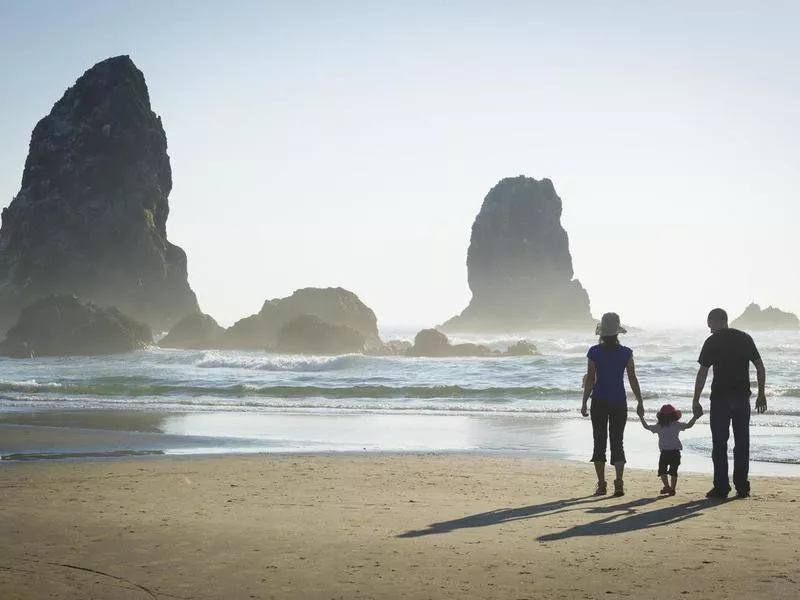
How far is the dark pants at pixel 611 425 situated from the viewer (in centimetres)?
919

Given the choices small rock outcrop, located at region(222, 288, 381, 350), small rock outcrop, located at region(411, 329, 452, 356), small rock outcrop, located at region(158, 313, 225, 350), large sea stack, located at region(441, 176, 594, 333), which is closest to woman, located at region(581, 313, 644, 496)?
small rock outcrop, located at region(411, 329, 452, 356)

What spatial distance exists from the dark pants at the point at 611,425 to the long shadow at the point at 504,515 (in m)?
0.47

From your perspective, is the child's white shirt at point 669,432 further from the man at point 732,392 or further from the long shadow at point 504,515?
the long shadow at point 504,515

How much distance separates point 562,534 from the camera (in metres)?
6.81

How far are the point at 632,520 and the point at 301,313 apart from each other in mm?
61854

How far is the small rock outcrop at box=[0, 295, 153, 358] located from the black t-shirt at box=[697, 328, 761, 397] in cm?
5620

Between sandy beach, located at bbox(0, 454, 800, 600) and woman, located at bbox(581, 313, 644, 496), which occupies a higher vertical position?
woman, located at bbox(581, 313, 644, 496)

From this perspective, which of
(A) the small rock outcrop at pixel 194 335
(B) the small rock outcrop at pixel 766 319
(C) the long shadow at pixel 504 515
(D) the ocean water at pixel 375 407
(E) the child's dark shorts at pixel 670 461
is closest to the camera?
(C) the long shadow at pixel 504 515

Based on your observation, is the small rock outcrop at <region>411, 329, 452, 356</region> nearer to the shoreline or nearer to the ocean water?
the ocean water

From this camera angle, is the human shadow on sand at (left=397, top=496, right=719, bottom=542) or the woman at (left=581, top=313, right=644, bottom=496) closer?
the human shadow on sand at (left=397, top=496, right=719, bottom=542)

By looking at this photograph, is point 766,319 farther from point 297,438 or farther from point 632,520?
point 632,520

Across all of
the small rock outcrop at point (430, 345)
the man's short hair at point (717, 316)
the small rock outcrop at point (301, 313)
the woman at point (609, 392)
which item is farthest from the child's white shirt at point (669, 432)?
the small rock outcrop at point (301, 313)

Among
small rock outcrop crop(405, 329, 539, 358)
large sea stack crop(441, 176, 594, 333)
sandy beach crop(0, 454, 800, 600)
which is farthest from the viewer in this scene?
large sea stack crop(441, 176, 594, 333)

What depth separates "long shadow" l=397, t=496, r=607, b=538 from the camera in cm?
701
